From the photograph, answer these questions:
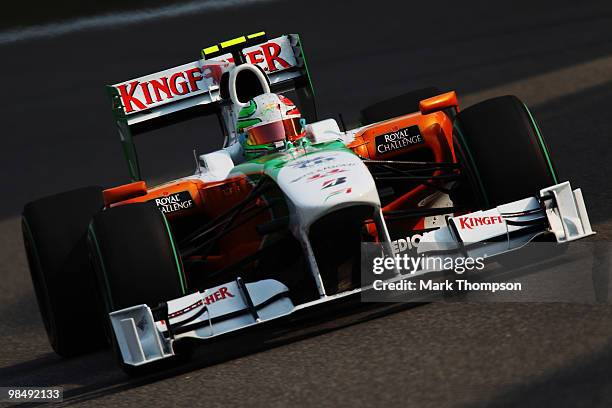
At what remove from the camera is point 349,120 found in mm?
14891

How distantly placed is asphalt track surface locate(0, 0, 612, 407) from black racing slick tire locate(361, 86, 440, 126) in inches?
55.4

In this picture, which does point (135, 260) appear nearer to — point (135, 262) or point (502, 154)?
point (135, 262)

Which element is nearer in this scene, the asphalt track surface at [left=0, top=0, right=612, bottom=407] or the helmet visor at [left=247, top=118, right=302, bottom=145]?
the asphalt track surface at [left=0, top=0, right=612, bottom=407]

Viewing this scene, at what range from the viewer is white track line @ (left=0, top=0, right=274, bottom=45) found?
21234mm

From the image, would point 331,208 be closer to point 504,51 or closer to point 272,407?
point 272,407

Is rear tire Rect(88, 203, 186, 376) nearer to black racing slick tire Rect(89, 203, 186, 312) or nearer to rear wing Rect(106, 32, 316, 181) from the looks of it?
black racing slick tire Rect(89, 203, 186, 312)

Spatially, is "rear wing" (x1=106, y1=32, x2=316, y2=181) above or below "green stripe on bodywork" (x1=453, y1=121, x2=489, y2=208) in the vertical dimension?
above

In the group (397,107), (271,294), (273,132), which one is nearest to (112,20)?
(397,107)

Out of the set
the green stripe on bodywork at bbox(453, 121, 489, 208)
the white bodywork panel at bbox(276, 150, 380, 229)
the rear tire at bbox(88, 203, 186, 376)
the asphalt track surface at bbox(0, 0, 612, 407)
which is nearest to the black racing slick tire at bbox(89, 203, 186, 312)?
the rear tire at bbox(88, 203, 186, 376)

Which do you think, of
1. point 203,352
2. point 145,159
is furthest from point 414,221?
point 145,159

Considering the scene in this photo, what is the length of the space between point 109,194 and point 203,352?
3.72ft

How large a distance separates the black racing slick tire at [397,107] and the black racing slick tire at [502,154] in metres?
2.14

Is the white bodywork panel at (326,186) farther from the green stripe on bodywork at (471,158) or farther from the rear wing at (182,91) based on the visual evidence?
the rear wing at (182,91)

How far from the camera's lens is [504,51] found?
17156 mm
